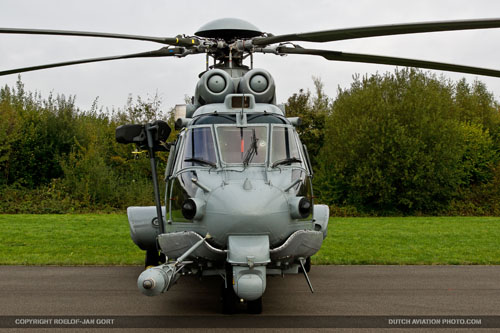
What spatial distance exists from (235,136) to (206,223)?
132 centimetres

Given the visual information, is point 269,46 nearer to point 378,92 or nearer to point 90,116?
point 378,92

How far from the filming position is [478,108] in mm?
42406

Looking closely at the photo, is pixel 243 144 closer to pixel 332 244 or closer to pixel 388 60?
pixel 388 60

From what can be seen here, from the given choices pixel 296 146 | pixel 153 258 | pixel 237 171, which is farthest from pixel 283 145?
pixel 153 258

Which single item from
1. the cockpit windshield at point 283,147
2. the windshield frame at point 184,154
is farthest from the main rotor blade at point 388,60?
the windshield frame at point 184,154

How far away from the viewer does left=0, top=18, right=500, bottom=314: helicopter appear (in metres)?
5.70

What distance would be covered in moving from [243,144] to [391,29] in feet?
6.70

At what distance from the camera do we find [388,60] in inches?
288

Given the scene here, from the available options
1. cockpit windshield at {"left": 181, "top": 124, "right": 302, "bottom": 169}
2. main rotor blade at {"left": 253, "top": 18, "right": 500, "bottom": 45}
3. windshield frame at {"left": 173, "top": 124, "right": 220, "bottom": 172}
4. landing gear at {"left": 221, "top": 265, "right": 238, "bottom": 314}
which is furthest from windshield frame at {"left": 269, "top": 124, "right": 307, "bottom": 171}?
landing gear at {"left": 221, "top": 265, "right": 238, "bottom": 314}

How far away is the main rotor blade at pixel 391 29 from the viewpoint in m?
5.35

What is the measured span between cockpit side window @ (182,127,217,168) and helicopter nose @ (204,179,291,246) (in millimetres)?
707

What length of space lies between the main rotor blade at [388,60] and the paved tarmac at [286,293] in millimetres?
2685

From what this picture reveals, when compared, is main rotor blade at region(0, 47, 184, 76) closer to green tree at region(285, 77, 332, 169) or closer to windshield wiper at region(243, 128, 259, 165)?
windshield wiper at region(243, 128, 259, 165)

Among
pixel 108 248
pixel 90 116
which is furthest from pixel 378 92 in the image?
pixel 108 248
